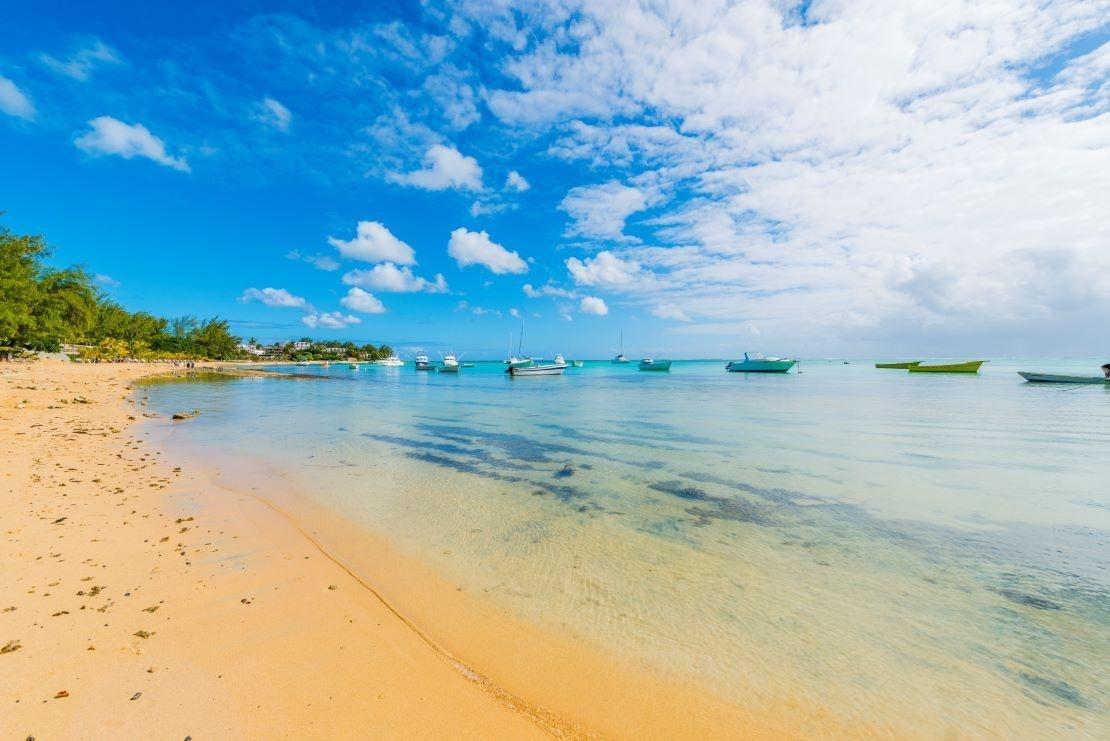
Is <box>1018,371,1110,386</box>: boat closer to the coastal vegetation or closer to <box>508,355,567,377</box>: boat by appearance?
<box>508,355,567,377</box>: boat

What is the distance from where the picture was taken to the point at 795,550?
7.77 meters

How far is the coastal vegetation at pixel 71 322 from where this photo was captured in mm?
42719

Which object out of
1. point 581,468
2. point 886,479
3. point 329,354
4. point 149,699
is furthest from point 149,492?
point 329,354

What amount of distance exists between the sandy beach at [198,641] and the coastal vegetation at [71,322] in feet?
166

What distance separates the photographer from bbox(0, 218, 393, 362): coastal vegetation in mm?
42719

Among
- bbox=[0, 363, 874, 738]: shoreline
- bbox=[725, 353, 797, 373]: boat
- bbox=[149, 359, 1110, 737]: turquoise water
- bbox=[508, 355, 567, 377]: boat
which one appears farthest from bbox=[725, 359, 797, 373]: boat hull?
bbox=[0, 363, 874, 738]: shoreline

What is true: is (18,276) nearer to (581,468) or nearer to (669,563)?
(581,468)

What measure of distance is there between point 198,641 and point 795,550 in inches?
343

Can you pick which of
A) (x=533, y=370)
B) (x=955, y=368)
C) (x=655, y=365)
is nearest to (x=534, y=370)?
(x=533, y=370)

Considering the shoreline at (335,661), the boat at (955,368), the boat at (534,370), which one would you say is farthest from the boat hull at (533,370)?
the shoreline at (335,661)

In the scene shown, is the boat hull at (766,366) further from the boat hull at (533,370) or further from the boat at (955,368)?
the boat hull at (533,370)

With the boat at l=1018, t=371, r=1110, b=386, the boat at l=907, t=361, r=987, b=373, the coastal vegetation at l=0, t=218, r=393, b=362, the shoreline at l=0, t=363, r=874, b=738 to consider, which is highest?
the coastal vegetation at l=0, t=218, r=393, b=362

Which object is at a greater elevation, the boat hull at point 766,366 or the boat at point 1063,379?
the boat hull at point 766,366

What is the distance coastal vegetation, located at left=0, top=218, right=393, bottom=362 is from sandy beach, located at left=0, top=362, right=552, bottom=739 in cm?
5064
